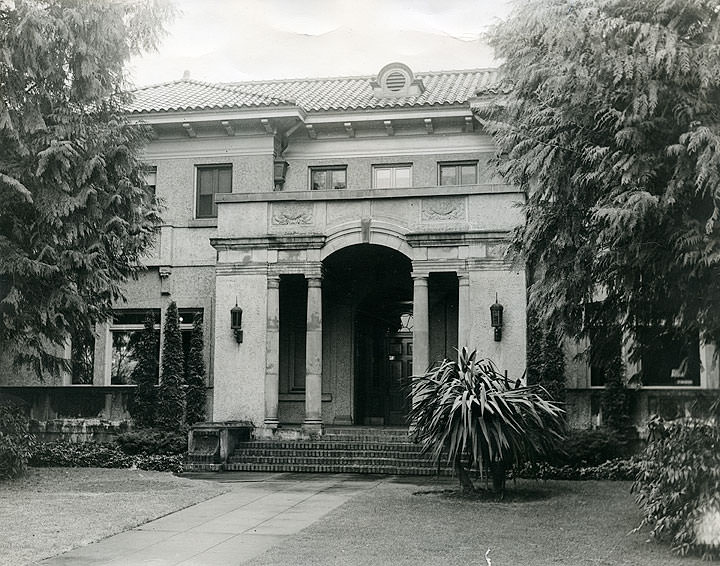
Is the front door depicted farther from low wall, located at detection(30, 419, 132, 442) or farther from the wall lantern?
low wall, located at detection(30, 419, 132, 442)

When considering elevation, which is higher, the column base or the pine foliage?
the pine foliage

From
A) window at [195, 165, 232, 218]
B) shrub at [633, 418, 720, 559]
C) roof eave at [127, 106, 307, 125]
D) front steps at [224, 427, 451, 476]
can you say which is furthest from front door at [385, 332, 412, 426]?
shrub at [633, 418, 720, 559]

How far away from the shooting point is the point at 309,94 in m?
25.1

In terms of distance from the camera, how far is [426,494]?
1341 centimetres

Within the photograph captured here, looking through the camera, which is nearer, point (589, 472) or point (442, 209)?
point (589, 472)

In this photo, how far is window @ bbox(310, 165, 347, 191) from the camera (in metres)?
22.8

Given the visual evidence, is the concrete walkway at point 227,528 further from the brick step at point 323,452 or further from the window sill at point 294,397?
the window sill at point 294,397

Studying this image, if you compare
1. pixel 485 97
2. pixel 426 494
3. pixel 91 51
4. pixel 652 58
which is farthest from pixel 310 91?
pixel 652 58

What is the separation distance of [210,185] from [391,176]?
4.76 meters

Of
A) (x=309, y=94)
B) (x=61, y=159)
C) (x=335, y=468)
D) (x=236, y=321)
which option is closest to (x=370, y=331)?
(x=236, y=321)

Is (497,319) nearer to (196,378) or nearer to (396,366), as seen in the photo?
(396,366)

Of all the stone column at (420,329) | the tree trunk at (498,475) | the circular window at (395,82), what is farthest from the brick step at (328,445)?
the circular window at (395,82)

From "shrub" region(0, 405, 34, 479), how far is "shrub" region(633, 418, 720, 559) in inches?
407

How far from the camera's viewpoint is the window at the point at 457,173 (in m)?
22.4
